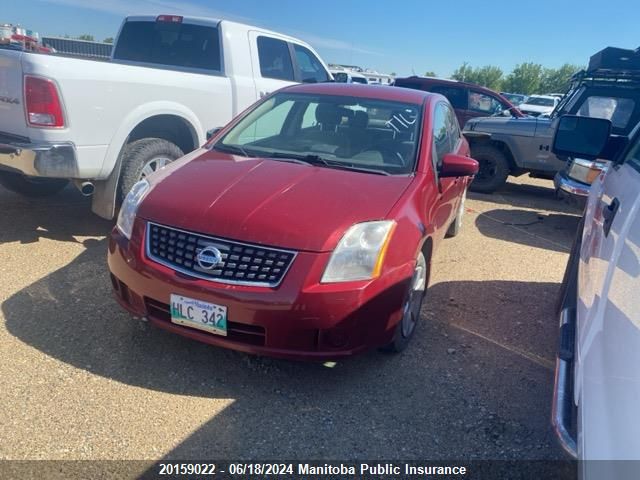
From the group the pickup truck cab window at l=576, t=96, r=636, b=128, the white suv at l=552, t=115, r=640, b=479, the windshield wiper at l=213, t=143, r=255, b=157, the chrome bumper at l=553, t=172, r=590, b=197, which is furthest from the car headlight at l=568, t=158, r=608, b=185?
the windshield wiper at l=213, t=143, r=255, b=157

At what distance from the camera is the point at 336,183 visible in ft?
10.2

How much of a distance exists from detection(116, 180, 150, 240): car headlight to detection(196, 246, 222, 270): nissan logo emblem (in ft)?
1.86

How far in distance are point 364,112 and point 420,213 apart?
3.92 feet

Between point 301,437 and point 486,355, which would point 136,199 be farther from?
point 486,355

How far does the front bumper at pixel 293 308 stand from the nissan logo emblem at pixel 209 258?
3.3 inches

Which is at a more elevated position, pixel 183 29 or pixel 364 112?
pixel 183 29

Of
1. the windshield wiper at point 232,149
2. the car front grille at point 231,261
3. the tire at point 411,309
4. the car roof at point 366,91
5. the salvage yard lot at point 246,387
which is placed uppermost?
the car roof at point 366,91

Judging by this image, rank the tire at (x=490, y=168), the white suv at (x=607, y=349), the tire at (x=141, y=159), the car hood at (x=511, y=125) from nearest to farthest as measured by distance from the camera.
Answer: the white suv at (x=607, y=349) → the tire at (x=141, y=159) → the car hood at (x=511, y=125) → the tire at (x=490, y=168)

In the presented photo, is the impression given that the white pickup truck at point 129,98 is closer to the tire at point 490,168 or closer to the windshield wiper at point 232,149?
the windshield wiper at point 232,149

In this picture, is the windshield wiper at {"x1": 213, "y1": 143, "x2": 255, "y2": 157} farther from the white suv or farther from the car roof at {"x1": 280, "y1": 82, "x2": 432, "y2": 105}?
the white suv

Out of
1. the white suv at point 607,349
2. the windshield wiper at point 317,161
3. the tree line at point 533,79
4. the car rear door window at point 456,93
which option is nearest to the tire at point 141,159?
the windshield wiper at point 317,161

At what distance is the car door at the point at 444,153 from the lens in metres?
3.70

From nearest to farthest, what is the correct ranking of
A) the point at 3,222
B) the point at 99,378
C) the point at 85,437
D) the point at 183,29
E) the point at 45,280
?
the point at 85,437 → the point at 99,378 → the point at 45,280 → the point at 3,222 → the point at 183,29

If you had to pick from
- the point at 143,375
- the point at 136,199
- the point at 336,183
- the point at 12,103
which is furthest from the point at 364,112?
the point at 12,103
